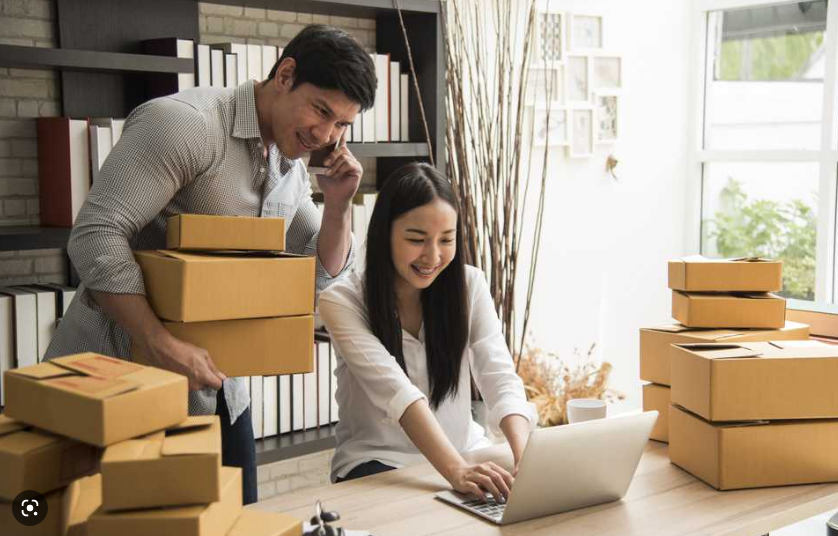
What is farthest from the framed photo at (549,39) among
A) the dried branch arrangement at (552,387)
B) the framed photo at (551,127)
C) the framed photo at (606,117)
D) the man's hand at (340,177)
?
the man's hand at (340,177)

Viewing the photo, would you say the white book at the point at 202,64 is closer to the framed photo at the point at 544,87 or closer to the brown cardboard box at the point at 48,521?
the framed photo at the point at 544,87

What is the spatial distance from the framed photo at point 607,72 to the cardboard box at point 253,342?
9.84 feet

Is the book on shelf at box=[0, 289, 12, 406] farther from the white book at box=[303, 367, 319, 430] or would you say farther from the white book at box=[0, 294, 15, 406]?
the white book at box=[303, 367, 319, 430]

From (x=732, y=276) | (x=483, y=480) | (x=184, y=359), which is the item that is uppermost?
(x=732, y=276)

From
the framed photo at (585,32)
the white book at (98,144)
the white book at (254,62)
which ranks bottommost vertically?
the white book at (98,144)

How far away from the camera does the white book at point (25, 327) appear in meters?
2.49

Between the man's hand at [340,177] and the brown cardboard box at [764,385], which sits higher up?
the man's hand at [340,177]

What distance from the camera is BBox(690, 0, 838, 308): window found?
4363 millimetres

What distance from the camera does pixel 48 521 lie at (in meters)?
1.18

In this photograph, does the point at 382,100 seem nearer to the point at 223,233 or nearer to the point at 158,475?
the point at 223,233

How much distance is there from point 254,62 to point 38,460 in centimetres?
199

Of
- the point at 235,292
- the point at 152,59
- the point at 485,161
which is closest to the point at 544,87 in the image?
the point at 485,161

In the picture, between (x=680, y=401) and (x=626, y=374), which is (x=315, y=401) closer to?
(x=680, y=401)

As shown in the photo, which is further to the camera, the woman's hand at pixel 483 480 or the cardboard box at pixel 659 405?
the cardboard box at pixel 659 405
